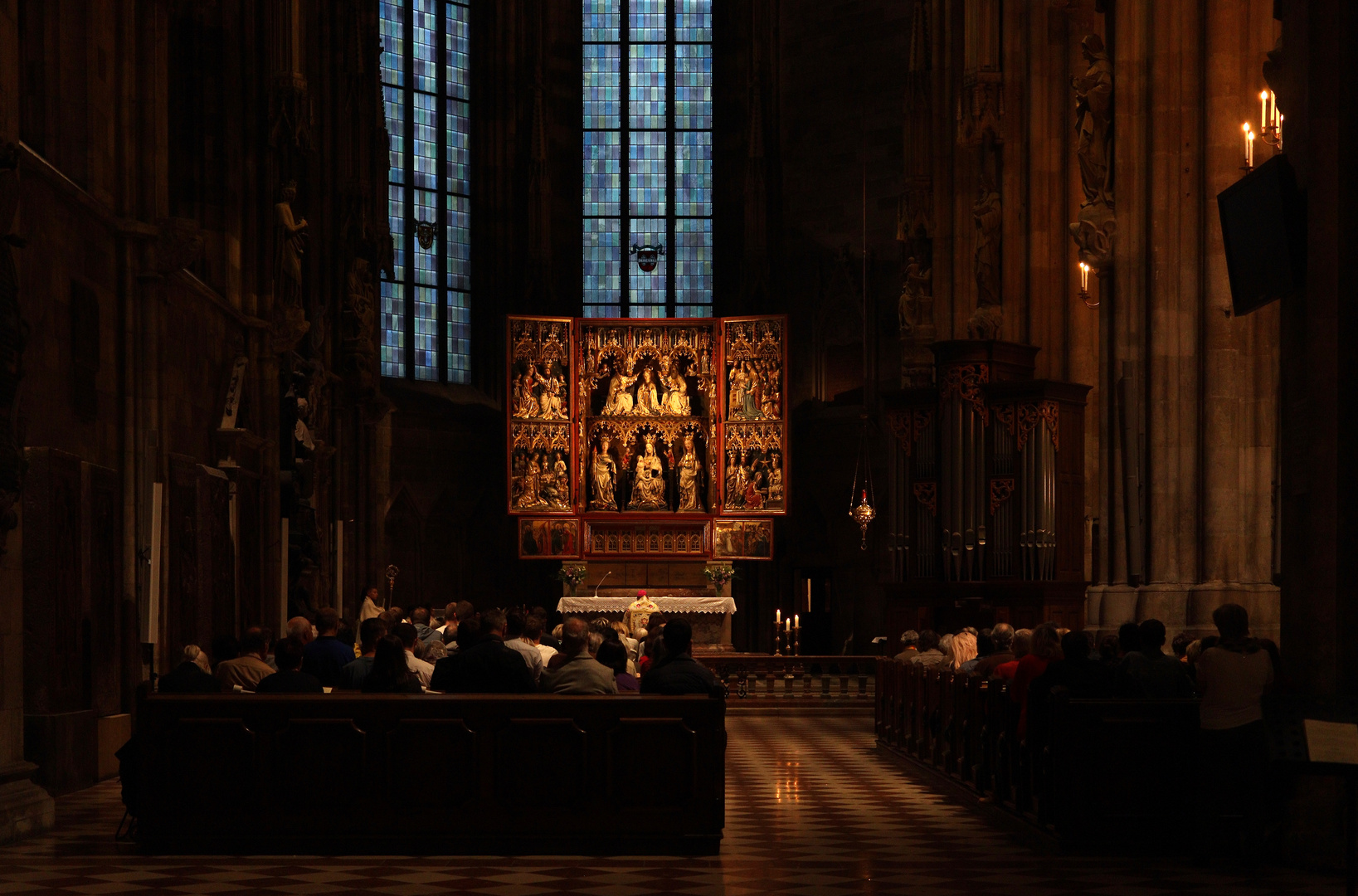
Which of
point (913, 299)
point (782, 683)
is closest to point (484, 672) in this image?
point (782, 683)

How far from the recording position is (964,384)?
1919 centimetres

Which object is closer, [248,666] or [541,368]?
[248,666]

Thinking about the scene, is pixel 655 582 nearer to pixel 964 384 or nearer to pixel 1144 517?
pixel 964 384

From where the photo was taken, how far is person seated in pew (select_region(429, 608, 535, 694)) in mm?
9977

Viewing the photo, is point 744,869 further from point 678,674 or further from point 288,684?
point 288,684

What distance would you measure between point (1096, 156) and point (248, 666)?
359 inches

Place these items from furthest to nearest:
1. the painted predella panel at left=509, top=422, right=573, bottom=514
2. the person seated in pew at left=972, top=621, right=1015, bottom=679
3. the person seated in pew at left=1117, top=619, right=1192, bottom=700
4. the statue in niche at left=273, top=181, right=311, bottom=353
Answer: the painted predella panel at left=509, top=422, right=573, bottom=514, the statue in niche at left=273, top=181, right=311, bottom=353, the person seated in pew at left=972, top=621, right=1015, bottom=679, the person seated in pew at left=1117, top=619, right=1192, bottom=700

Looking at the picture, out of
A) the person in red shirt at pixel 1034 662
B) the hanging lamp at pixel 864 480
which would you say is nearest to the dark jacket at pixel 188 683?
the person in red shirt at pixel 1034 662

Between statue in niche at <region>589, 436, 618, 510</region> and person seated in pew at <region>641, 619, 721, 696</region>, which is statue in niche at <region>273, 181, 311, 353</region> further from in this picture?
person seated in pew at <region>641, 619, 721, 696</region>

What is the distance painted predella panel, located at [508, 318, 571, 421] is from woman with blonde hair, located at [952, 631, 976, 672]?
12147mm

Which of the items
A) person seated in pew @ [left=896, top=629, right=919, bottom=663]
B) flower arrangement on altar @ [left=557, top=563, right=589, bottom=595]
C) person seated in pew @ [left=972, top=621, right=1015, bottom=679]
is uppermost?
person seated in pew @ [left=972, top=621, right=1015, bottom=679]

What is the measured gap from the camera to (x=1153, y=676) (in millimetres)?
9781

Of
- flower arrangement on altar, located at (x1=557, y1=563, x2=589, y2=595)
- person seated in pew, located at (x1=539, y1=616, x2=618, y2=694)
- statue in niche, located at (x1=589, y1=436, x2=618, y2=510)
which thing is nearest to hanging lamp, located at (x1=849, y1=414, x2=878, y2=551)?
statue in niche, located at (x1=589, y1=436, x2=618, y2=510)

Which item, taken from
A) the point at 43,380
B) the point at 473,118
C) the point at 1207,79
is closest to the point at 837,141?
the point at 473,118
